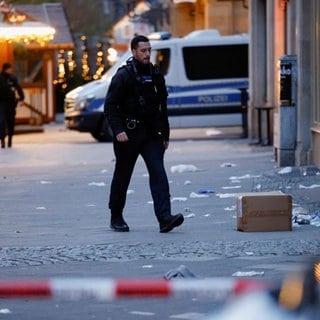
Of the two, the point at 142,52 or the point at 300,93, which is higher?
the point at 142,52

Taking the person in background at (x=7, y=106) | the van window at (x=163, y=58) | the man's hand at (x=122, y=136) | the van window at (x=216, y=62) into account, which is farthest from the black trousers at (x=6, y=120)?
the man's hand at (x=122, y=136)

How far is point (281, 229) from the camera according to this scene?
11633 millimetres

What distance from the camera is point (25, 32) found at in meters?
31.4

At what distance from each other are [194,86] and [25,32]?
464 cm

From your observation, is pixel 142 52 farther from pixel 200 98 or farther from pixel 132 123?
pixel 200 98

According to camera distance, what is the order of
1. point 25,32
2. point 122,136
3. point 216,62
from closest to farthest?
point 122,136
point 216,62
point 25,32

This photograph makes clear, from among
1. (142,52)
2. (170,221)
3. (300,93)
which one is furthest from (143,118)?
(300,93)

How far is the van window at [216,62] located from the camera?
3002 cm

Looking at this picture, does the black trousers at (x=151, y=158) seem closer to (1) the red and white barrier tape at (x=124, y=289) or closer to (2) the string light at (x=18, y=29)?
(1) the red and white barrier tape at (x=124, y=289)

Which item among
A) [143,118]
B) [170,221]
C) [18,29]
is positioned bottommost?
[18,29]

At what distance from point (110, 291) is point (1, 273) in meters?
4.09

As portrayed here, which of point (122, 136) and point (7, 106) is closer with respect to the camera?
point (122, 136)

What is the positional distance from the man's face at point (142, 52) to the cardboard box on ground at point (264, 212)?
153 cm

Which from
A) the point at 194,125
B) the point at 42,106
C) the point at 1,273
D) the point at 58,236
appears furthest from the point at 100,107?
the point at 1,273
